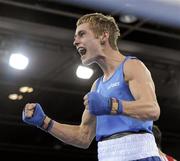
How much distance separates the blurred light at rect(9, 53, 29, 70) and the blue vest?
3.83m

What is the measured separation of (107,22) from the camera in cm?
227

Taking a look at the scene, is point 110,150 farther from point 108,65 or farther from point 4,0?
point 4,0

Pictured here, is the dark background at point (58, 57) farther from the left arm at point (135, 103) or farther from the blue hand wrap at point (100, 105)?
the blue hand wrap at point (100, 105)

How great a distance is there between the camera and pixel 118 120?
2059 millimetres

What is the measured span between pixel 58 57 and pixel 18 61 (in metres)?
0.56

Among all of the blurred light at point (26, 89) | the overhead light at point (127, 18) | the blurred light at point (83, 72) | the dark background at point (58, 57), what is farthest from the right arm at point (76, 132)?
the blurred light at point (26, 89)

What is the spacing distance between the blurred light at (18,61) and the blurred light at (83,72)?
2.63 feet

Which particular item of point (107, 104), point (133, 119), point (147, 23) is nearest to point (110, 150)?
point (133, 119)

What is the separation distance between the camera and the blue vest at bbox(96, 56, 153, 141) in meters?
2.03

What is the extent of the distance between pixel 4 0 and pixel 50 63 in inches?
64.0

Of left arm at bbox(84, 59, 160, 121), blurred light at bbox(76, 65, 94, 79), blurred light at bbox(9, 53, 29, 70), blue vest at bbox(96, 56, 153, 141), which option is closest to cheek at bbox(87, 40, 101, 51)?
blue vest at bbox(96, 56, 153, 141)

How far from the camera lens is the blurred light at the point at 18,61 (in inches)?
230

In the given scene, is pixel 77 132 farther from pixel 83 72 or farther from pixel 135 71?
pixel 83 72

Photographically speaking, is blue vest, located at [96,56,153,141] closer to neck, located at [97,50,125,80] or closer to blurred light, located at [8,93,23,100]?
neck, located at [97,50,125,80]
